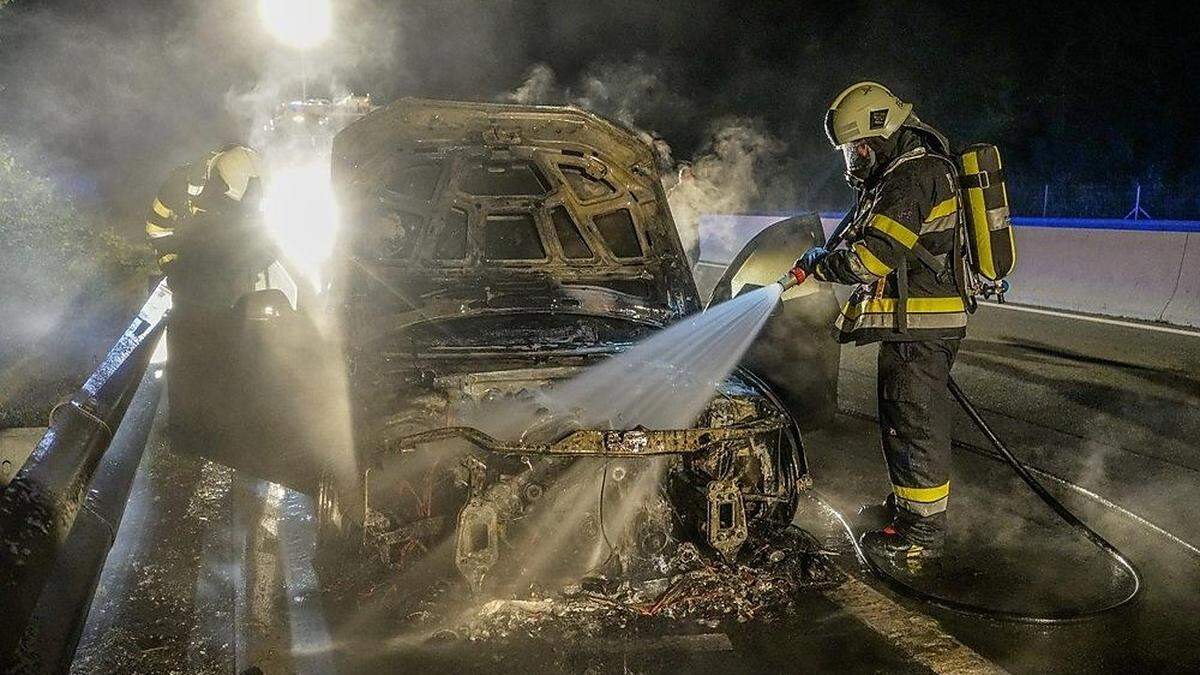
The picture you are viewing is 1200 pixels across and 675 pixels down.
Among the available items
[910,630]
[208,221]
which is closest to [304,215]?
[208,221]

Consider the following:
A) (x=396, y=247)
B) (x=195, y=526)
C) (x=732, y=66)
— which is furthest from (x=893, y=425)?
(x=732, y=66)

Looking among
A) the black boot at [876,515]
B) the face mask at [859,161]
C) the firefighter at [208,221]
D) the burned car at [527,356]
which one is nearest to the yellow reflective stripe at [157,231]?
the firefighter at [208,221]

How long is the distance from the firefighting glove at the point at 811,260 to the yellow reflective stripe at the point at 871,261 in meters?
0.19

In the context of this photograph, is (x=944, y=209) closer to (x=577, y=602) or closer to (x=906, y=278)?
(x=906, y=278)

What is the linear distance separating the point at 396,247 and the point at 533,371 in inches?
61.2

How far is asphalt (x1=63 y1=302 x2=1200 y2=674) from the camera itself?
324 cm

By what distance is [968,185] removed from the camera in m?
4.01

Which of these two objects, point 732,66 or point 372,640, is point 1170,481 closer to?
point 372,640

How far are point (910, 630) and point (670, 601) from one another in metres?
0.97

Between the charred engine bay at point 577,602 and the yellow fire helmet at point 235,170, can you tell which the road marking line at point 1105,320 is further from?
the yellow fire helmet at point 235,170

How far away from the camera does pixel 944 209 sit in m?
4.00

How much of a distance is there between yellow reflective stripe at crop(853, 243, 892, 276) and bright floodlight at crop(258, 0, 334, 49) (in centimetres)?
2206

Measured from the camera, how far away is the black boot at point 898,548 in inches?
163

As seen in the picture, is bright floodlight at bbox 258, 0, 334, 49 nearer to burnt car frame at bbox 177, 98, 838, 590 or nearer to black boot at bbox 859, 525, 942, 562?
burnt car frame at bbox 177, 98, 838, 590
